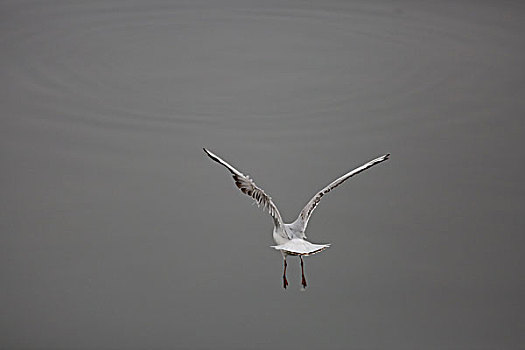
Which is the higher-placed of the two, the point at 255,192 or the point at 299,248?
the point at 255,192

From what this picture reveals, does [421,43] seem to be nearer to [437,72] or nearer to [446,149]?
[437,72]

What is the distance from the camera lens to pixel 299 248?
162 centimetres

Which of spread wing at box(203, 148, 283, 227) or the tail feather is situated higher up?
spread wing at box(203, 148, 283, 227)

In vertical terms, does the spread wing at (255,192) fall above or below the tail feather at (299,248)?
above

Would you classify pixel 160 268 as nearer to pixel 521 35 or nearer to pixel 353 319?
pixel 353 319

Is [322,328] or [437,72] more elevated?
[437,72]

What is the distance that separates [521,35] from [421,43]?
491 mm

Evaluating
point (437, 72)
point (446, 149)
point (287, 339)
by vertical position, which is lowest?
point (287, 339)

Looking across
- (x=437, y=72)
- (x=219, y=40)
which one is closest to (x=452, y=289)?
(x=437, y=72)

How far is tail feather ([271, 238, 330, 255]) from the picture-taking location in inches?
62.5

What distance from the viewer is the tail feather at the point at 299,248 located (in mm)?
1588

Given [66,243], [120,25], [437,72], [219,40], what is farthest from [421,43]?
[66,243]

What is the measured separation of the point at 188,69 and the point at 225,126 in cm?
30

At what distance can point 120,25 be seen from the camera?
3258mm
